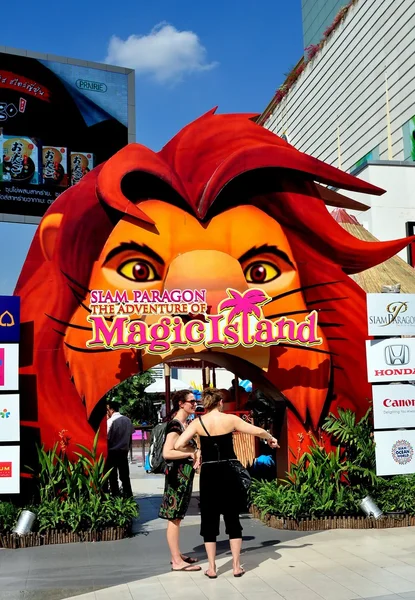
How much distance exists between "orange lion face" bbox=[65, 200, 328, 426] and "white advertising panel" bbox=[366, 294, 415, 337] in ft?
2.51

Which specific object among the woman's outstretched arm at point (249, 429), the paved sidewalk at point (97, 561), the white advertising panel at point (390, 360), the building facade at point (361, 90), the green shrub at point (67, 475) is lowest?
the paved sidewalk at point (97, 561)

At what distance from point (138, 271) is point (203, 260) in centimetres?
89

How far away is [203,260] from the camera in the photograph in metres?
9.27

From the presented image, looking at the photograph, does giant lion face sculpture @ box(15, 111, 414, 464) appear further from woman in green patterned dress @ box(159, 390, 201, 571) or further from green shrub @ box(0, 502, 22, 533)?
woman in green patterned dress @ box(159, 390, 201, 571)

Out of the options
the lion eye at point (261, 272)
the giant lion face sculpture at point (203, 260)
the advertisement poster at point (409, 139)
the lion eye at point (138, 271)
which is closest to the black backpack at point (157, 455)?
the giant lion face sculpture at point (203, 260)

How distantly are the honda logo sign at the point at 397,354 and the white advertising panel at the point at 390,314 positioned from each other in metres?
0.19

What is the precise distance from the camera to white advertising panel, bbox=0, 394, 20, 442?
846 cm

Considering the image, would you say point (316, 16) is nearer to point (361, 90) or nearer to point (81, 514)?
point (361, 90)

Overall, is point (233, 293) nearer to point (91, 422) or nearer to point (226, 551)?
point (91, 422)

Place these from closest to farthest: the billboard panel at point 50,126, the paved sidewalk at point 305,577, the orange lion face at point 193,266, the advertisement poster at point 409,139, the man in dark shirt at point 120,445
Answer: the paved sidewalk at point 305,577
the orange lion face at point 193,266
the man in dark shirt at point 120,445
the billboard panel at point 50,126
the advertisement poster at point 409,139

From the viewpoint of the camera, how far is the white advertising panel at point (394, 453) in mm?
9250

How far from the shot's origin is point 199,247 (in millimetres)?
9328

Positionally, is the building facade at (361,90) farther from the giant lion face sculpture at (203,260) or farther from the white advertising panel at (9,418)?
the white advertising panel at (9,418)

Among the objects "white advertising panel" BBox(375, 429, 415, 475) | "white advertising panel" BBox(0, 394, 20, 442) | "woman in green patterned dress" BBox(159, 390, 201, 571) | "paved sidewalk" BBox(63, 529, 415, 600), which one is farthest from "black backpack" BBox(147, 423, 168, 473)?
"white advertising panel" BBox(375, 429, 415, 475)
